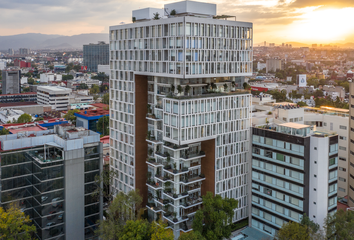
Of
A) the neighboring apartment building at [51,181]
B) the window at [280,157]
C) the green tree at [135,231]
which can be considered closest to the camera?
the green tree at [135,231]

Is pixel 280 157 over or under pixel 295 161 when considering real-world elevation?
over

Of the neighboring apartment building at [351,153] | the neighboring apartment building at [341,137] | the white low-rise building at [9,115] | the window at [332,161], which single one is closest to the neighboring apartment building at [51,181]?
the window at [332,161]

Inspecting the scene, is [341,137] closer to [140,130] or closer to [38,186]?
[140,130]

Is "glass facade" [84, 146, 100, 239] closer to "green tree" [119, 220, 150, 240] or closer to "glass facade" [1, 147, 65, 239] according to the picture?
"glass facade" [1, 147, 65, 239]

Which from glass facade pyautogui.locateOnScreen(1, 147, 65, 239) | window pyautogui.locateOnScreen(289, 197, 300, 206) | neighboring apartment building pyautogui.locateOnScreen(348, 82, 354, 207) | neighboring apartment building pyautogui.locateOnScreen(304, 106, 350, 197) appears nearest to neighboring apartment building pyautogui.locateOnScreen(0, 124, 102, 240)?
glass facade pyautogui.locateOnScreen(1, 147, 65, 239)

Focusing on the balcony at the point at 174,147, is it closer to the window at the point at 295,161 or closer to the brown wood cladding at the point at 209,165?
the brown wood cladding at the point at 209,165

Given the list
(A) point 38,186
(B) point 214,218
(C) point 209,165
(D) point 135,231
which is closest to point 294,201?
(B) point 214,218

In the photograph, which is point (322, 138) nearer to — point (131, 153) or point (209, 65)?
point (209, 65)
